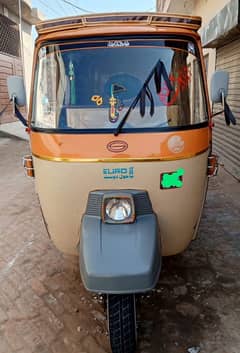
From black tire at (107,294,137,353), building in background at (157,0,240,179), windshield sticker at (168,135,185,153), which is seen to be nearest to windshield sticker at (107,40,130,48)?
windshield sticker at (168,135,185,153)

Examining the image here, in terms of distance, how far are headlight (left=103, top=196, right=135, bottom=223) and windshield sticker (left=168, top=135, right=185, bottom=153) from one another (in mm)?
492

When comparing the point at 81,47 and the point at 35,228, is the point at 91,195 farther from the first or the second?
the point at 35,228

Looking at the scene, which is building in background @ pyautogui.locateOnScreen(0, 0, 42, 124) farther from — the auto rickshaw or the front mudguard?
the front mudguard

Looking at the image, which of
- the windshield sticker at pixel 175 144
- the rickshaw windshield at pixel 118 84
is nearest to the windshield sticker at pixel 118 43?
the rickshaw windshield at pixel 118 84

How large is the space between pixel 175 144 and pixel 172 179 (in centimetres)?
26

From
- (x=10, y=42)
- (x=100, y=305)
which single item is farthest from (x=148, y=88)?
(x=10, y=42)

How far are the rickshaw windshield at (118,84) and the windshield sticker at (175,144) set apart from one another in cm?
10

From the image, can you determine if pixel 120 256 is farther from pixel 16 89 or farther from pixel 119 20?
pixel 16 89

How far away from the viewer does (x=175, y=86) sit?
258cm

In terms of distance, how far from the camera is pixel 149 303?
9.65 feet

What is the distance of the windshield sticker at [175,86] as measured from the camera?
2.54 metres

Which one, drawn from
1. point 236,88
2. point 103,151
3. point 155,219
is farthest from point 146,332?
point 236,88

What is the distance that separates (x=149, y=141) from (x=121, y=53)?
2.28 ft

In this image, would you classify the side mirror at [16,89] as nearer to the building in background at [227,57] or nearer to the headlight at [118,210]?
the headlight at [118,210]
